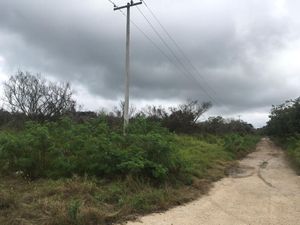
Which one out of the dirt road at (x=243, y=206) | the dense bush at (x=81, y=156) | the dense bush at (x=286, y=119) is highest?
the dense bush at (x=286, y=119)

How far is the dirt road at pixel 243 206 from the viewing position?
27.6 ft

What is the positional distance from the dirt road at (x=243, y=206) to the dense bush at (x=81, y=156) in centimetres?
168

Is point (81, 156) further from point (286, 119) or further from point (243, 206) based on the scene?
point (286, 119)

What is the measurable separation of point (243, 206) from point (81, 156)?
442 centimetres

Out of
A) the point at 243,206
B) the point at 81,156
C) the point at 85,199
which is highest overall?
the point at 81,156

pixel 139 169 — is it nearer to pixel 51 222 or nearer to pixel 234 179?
pixel 51 222

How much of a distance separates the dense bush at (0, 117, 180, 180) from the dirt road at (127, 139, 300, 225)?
1676mm

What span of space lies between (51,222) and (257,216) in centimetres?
452

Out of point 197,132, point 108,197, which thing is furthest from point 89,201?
point 197,132

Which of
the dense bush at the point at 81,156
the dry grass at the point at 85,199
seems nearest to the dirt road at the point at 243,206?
the dry grass at the point at 85,199

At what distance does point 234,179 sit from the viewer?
14180 millimetres

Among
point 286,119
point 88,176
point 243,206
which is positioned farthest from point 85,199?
point 286,119

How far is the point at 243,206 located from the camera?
987 cm

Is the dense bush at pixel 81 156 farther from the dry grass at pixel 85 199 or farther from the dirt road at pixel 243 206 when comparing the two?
the dirt road at pixel 243 206
